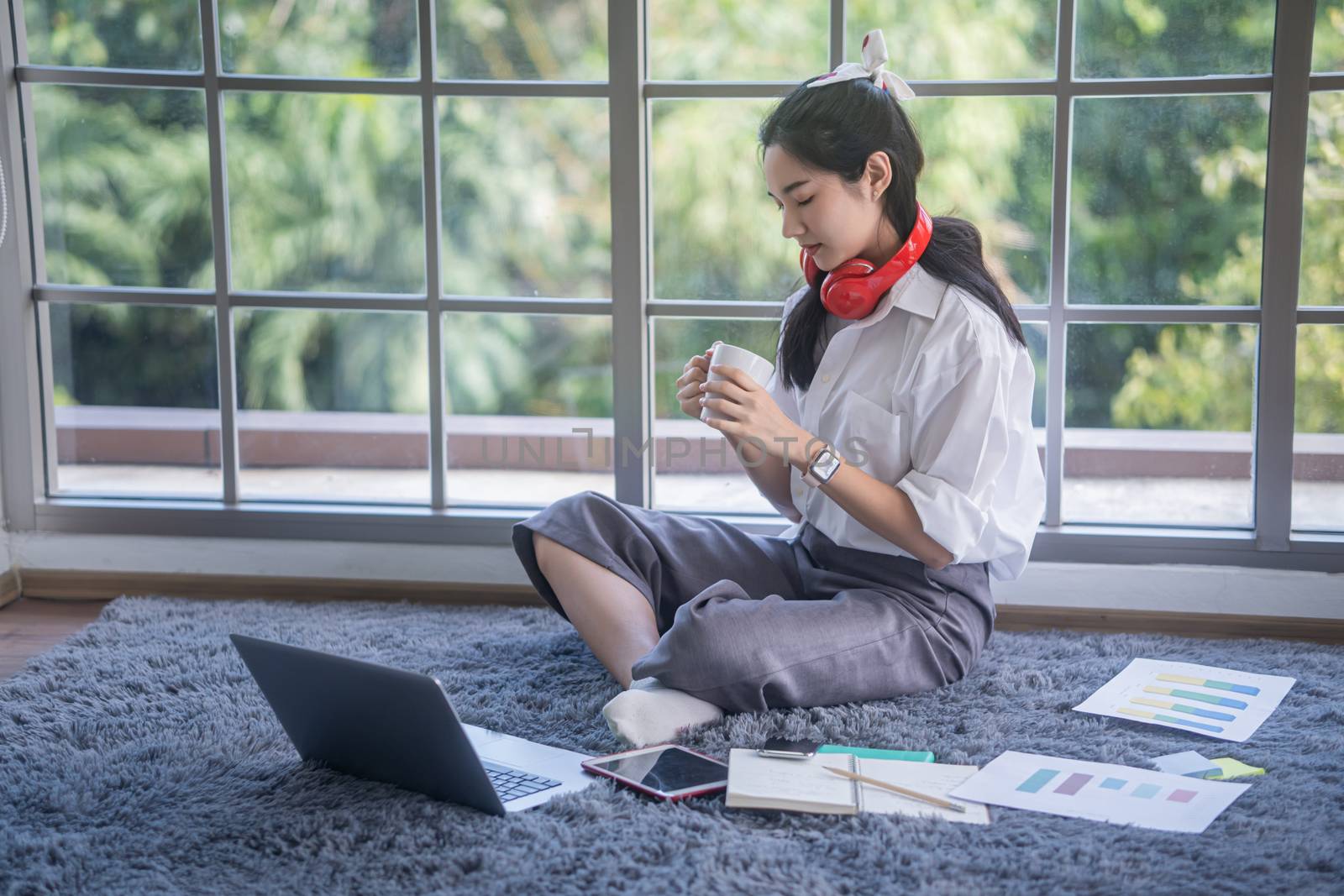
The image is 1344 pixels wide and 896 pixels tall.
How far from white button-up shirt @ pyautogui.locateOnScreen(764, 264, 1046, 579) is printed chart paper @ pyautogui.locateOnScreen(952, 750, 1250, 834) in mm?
324

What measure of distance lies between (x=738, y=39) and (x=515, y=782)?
147 cm

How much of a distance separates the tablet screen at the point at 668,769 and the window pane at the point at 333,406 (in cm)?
113

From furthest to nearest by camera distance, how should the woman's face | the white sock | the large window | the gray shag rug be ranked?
the large window → the woman's face → the white sock → the gray shag rug

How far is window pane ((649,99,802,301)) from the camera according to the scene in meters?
2.45

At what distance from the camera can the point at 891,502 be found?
5.94ft

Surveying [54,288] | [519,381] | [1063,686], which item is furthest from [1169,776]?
[54,288]

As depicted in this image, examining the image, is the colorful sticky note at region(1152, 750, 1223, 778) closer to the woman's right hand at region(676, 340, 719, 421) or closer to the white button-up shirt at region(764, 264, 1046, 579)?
the white button-up shirt at region(764, 264, 1046, 579)

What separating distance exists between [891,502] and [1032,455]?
290 mm

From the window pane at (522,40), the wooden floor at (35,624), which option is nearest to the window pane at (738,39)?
the window pane at (522,40)

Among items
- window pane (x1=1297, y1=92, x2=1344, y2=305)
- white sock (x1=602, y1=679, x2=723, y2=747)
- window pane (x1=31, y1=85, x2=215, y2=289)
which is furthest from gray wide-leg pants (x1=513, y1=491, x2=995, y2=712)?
window pane (x1=31, y1=85, x2=215, y2=289)

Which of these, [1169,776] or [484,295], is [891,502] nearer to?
[1169,776]

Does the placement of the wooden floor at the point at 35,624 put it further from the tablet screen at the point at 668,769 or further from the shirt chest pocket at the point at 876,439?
the shirt chest pocket at the point at 876,439

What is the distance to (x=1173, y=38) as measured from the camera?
2271mm

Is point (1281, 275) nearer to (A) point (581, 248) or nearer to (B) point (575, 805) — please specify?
(A) point (581, 248)
